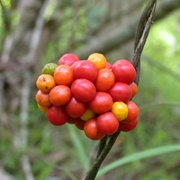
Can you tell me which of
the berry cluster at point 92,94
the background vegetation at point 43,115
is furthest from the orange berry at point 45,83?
the background vegetation at point 43,115

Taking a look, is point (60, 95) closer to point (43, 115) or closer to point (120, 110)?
point (120, 110)

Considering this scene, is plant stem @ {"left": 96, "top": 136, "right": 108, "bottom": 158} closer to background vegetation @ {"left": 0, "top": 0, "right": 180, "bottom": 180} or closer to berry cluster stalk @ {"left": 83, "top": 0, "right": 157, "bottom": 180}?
berry cluster stalk @ {"left": 83, "top": 0, "right": 157, "bottom": 180}

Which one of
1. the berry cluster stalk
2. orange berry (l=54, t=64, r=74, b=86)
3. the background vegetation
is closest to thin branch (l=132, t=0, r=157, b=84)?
the berry cluster stalk

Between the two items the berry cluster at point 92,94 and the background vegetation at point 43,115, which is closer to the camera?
the berry cluster at point 92,94

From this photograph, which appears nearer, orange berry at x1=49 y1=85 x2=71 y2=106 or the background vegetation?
orange berry at x1=49 y1=85 x2=71 y2=106

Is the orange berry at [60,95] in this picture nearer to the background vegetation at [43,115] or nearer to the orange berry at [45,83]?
the orange berry at [45,83]

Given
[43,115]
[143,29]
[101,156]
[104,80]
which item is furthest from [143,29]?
[43,115]

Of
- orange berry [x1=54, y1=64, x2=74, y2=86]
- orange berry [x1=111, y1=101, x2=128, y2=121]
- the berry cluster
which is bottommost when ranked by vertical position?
orange berry [x1=111, y1=101, x2=128, y2=121]
